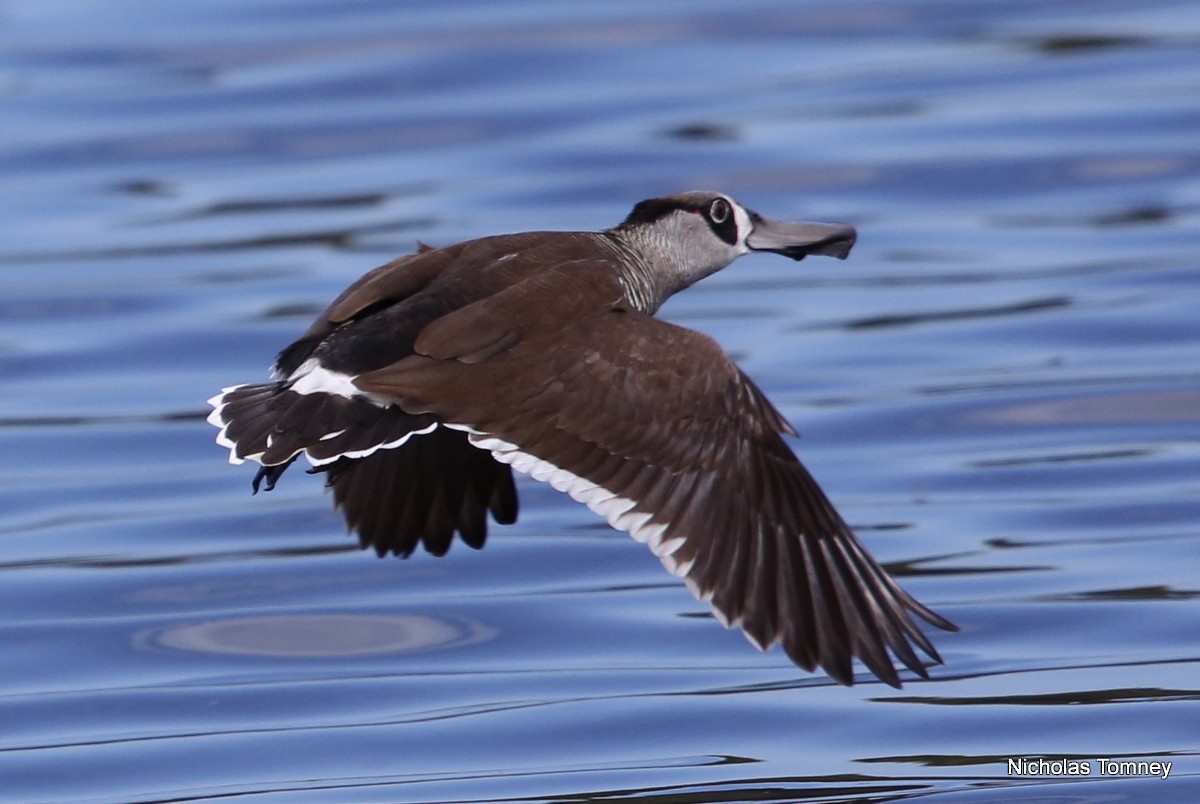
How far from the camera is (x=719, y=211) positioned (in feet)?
27.0

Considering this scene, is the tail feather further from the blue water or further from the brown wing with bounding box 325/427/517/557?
the blue water

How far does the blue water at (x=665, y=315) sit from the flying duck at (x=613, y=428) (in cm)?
74

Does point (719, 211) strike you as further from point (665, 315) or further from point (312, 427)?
point (665, 315)

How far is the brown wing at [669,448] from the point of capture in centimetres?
669

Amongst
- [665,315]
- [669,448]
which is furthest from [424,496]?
[665,315]

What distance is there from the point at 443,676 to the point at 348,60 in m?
13.3

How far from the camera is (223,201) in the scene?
57.9 feet

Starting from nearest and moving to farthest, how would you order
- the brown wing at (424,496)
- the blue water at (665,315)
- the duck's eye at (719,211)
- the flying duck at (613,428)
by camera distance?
the flying duck at (613,428) → the blue water at (665,315) → the brown wing at (424,496) → the duck's eye at (719,211)

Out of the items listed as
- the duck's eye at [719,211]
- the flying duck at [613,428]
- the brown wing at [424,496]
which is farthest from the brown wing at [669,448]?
the duck's eye at [719,211]

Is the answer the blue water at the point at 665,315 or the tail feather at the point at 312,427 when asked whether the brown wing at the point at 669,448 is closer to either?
the tail feather at the point at 312,427

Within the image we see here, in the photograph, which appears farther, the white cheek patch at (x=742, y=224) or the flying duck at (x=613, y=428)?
the white cheek patch at (x=742, y=224)

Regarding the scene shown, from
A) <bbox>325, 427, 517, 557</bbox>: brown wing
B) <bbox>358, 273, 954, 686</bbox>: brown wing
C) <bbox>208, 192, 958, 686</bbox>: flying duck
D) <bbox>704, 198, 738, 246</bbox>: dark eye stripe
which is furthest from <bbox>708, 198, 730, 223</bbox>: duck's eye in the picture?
<bbox>358, 273, 954, 686</bbox>: brown wing

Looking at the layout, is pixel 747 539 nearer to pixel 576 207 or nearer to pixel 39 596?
pixel 39 596

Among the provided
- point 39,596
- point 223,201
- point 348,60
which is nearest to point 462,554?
point 39,596
